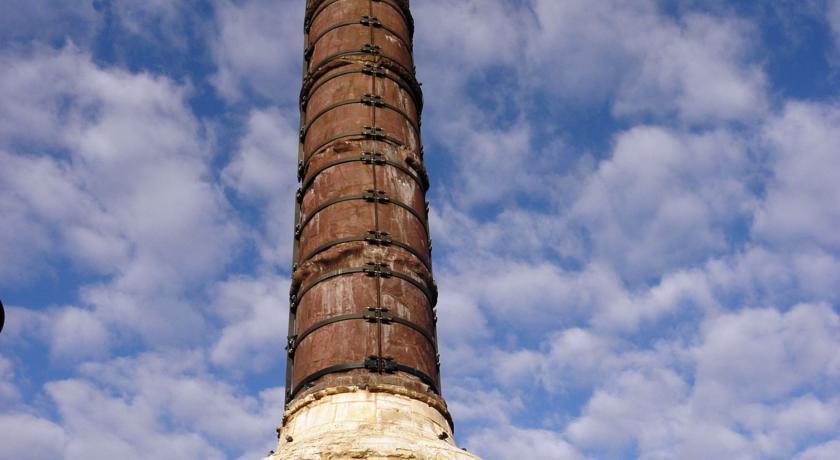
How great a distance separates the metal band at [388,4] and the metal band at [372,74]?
1.19 m

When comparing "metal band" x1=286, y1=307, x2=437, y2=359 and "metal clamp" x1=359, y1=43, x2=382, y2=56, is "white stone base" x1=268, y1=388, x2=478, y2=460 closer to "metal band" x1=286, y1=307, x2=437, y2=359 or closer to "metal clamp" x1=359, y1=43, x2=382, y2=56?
"metal band" x1=286, y1=307, x2=437, y2=359

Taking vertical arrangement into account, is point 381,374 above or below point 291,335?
below

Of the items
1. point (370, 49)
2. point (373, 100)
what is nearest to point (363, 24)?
point (370, 49)

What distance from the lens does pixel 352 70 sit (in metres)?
10.1

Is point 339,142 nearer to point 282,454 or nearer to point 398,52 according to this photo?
point 398,52

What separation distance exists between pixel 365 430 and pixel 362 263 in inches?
75.5

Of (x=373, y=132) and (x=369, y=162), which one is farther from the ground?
(x=373, y=132)

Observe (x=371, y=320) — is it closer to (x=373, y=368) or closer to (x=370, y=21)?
(x=373, y=368)

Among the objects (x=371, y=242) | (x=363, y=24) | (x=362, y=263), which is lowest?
(x=362, y=263)

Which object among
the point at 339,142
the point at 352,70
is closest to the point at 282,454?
the point at 339,142

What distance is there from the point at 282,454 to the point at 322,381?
3.03ft

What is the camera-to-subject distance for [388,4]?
A: 11359 millimetres

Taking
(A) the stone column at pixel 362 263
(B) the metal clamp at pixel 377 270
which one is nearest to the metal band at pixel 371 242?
(A) the stone column at pixel 362 263

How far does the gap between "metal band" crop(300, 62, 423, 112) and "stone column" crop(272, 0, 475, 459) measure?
19mm
